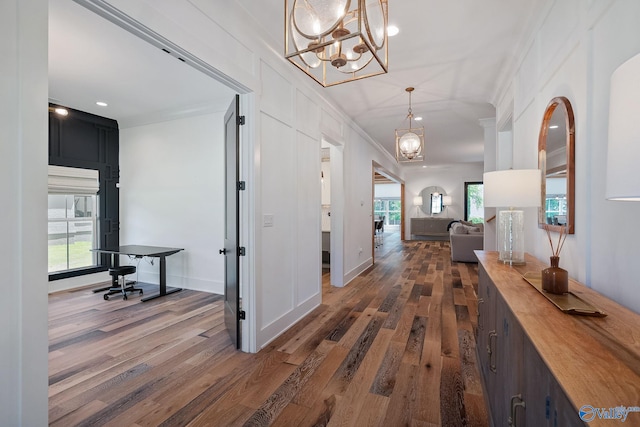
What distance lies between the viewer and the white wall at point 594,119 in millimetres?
1294

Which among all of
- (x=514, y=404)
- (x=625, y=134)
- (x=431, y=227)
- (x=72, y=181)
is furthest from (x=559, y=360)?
(x=431, y=227)

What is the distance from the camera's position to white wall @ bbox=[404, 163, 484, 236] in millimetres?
11516

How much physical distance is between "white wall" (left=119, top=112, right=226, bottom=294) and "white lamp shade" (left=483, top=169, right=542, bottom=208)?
375 centimetres

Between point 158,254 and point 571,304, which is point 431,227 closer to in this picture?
point 158,254

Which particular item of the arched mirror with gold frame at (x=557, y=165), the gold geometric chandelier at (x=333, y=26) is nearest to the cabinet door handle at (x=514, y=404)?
the arched mirror with gold frame at (x=557, y=165)

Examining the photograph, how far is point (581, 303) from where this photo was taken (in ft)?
4.01

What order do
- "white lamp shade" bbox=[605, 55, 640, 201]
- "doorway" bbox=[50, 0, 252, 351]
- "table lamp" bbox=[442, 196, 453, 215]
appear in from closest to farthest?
"white lamp shade" bbox=[605, 55, 640, 201], "doorway" bbox=[50, 0, 252, 351], "table lamp" bbox=[442, 196, 453, 215]

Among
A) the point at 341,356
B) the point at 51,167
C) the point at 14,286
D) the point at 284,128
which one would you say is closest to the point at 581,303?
the point at 341,356

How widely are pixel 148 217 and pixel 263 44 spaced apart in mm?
3852

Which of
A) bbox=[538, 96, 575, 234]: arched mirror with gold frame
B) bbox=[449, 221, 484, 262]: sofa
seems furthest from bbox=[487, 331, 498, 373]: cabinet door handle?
bbox=[449, 221, 484, 262]: sofa

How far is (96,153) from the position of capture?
5.25m

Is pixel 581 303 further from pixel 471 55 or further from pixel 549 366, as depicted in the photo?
pixel 471 55

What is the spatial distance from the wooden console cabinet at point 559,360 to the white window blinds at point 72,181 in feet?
19.7

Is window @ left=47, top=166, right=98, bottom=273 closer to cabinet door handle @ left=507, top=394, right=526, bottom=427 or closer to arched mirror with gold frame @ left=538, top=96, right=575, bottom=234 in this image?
cabinet door handle @ left=507, top=394, right=526, bottom=427
